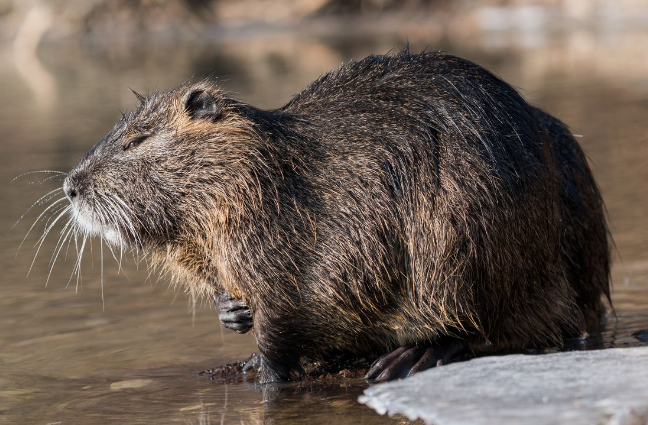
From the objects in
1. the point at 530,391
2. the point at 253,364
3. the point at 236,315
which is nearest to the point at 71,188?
the point at 236,315

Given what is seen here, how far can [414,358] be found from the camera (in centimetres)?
363

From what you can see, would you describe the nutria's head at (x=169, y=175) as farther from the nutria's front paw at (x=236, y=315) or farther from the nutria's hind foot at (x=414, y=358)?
the nutria's hind foot at (x=414, y=358)

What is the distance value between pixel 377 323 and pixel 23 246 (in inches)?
116

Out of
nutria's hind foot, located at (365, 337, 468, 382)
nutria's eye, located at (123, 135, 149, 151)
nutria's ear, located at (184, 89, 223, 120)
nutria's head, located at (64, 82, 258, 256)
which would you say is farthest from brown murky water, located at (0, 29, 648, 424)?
nutria's ear, located at (184, 89, 223, 120)

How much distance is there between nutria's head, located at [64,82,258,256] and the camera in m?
3.66

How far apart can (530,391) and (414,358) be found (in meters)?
0.96

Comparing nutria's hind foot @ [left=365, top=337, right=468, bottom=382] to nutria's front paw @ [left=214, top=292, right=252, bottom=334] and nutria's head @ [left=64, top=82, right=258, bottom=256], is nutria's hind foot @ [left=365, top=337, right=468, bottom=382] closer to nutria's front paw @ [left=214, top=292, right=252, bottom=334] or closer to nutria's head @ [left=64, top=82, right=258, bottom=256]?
nutria's front paw @ [left=214, top=292, right=252, bottom=334]

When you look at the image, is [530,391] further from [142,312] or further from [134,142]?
[142,312]

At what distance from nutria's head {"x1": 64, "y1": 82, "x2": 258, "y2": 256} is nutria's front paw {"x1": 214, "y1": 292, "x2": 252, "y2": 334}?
25 centimetres

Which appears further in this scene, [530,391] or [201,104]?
[201,104]

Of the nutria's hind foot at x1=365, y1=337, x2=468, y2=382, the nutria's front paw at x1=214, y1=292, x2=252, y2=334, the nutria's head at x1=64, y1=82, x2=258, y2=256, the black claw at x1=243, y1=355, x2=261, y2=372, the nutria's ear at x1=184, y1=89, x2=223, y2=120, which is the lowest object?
the nutria's hind foot at x1=365, y1=337, x2=468, y2=382

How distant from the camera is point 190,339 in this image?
4.29 meters

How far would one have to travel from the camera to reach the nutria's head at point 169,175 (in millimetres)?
3662

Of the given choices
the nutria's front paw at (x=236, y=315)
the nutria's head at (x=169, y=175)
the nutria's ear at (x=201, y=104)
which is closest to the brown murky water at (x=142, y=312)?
the nutria's front paw at (x=236, y=315)
